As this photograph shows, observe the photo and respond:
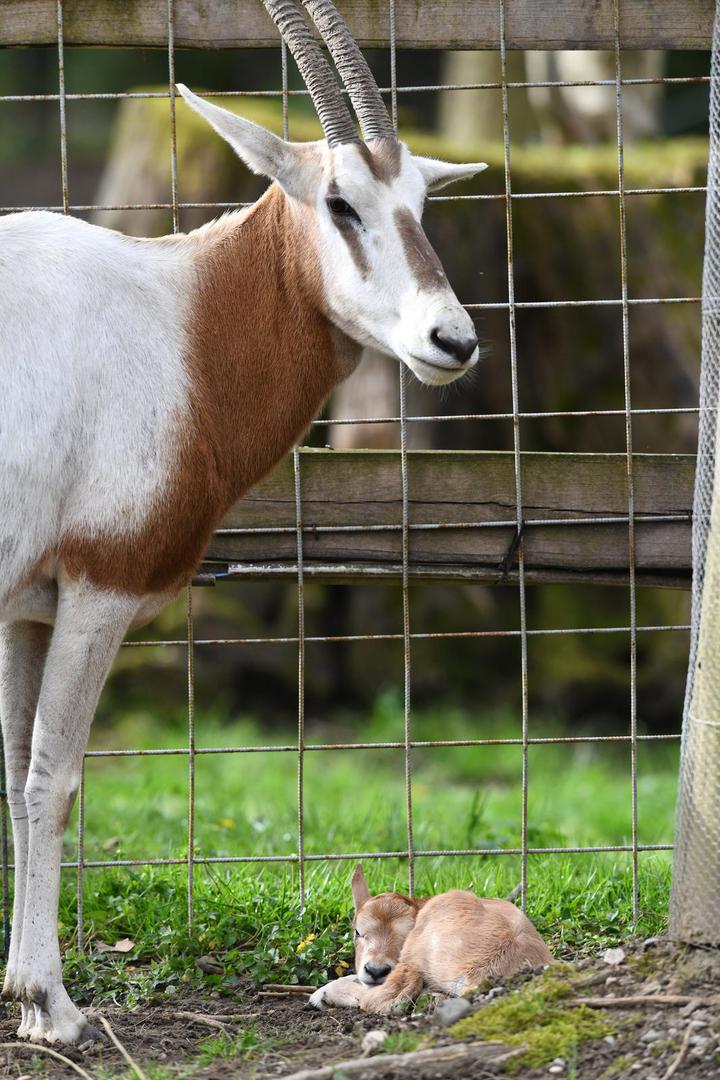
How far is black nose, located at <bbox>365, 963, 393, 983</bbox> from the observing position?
13.4ft

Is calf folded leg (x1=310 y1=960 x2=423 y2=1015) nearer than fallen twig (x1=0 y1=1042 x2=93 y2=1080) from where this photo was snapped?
No

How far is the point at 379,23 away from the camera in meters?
4.86

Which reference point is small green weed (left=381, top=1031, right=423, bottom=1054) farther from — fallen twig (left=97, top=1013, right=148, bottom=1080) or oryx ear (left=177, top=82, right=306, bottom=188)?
oryx ear (left=177, top=82, right=306, bottom=188)

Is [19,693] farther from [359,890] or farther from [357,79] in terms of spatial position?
[357,79]

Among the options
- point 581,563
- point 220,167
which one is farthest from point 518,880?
point 220,167

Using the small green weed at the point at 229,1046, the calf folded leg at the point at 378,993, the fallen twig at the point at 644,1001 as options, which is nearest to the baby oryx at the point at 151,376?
the small green weed at the point at 229,1046

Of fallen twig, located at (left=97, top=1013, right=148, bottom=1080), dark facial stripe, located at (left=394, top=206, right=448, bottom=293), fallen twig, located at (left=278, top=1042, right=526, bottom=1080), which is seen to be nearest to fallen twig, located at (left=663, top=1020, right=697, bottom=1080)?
fallen twig, located at (left=278, top=1042, right=526, bottom=1080)

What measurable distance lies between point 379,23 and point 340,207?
114 centimetres

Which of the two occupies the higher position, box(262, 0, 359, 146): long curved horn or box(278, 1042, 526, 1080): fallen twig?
box(262, 0, 359, 146): long curved horn

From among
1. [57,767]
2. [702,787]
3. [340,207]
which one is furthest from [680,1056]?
[340,207]

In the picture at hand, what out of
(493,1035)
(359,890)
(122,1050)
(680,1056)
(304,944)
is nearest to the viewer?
(680,1056)

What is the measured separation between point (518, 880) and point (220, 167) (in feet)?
20.9

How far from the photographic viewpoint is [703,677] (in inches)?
151

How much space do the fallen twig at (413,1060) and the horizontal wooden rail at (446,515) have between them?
1.95m
